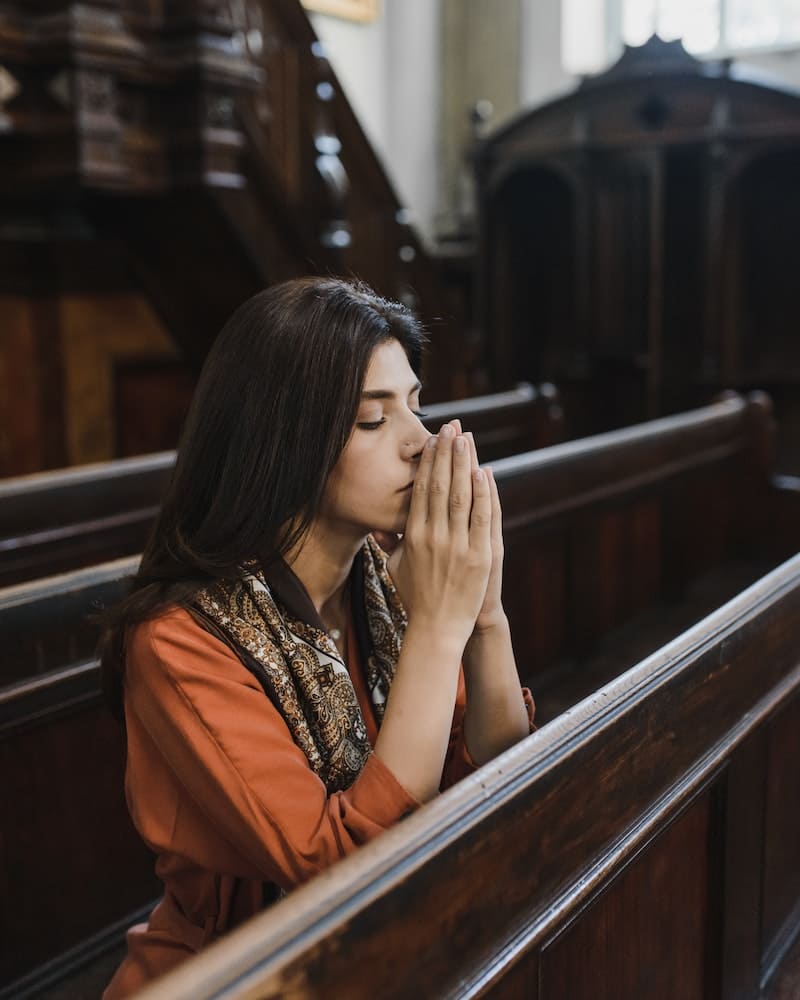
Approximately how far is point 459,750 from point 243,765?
413 millimetres

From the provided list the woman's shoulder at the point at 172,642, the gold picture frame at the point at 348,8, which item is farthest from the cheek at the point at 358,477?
the gold picture frame at the point at 348,8

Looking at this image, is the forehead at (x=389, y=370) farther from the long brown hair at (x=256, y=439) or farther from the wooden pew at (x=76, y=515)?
the wooden pew at (x=76, y=515)

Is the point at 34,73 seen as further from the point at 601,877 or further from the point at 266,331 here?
the point at 601,877

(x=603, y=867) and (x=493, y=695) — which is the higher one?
(x=493, y=695)

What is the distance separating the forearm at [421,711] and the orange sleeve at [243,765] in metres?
0.02


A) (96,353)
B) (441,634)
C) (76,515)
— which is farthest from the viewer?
(96,353)

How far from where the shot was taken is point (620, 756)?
1.30 meters

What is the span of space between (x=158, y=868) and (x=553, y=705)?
1.87m

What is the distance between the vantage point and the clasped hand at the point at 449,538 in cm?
125

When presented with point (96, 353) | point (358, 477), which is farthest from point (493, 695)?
point (96, 353)

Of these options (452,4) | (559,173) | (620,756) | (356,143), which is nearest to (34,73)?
(356,143)

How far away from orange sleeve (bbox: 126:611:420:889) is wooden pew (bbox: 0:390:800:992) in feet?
5.75

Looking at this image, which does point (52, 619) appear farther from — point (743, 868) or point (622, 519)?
point (622, 519)

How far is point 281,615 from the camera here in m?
1.29
